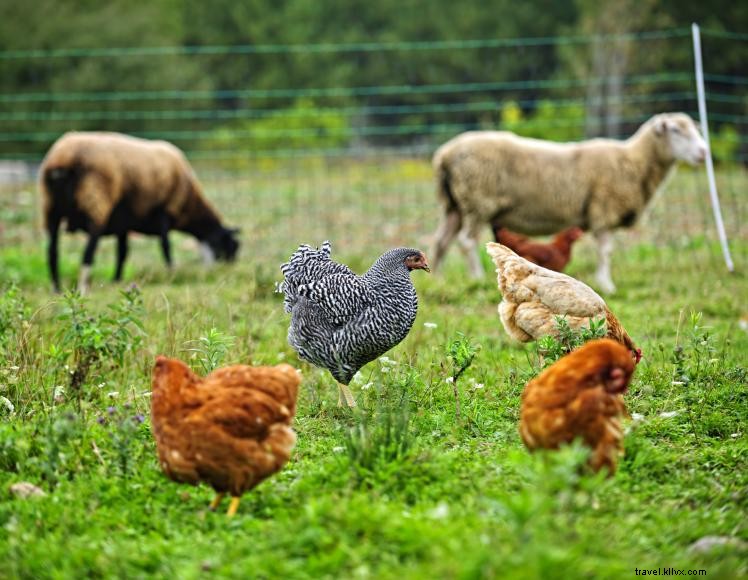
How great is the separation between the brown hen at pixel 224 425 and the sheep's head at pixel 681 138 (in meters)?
6.56

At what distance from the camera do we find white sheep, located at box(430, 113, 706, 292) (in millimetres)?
9320

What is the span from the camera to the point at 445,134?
66.1ft

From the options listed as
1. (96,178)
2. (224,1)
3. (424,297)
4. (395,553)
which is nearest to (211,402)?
(395,553)

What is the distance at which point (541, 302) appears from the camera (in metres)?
5.35

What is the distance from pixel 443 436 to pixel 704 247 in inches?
278

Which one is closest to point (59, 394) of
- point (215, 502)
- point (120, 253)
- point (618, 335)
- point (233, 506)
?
point (215, 502)

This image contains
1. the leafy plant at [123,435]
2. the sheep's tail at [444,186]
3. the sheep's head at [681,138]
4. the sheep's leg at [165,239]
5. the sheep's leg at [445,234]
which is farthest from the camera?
the sheep's leg at [165,239]

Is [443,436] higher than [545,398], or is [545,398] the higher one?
[545,398]

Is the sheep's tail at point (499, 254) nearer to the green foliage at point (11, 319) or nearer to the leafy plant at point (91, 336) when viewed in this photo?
the leafy plant at point (91, 336)

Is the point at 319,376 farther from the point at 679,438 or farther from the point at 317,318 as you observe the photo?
the point at 679,438

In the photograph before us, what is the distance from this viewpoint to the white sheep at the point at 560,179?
9320 mm

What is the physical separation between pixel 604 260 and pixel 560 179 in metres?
0.94

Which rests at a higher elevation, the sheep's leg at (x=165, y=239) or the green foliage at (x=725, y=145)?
the green foliage at (x=725, y=145)

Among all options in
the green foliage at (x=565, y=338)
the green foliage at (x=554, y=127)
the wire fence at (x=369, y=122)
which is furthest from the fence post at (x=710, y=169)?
the green foliage at (x=554, y=127)
